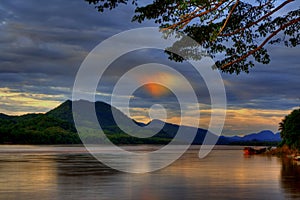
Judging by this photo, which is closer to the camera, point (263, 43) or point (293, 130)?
point (263, 43)

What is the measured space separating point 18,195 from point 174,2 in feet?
50.5

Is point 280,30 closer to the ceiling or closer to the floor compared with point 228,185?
closer to the ceiling

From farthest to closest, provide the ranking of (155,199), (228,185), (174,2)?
(228,185), (155,199), (174,2)

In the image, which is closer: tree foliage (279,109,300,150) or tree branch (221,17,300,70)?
tree branch (221,17,300,70)

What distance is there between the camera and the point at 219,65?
91.9 feet

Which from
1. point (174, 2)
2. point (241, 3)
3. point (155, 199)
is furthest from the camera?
point (155, 199)

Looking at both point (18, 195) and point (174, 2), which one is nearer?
point (174, 2)

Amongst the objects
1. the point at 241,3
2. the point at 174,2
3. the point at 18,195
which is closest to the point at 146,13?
the point at 174,2

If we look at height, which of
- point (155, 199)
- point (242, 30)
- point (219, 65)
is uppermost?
point (242, 30)

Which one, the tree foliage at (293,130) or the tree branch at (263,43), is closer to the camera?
the tree branch at (263,43)

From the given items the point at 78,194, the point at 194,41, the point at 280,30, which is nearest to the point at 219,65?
the point at 194,41

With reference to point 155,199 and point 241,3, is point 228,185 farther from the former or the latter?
point 241,3

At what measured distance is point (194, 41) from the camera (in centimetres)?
2711

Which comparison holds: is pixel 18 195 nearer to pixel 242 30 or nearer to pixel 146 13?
pixel 146 13
